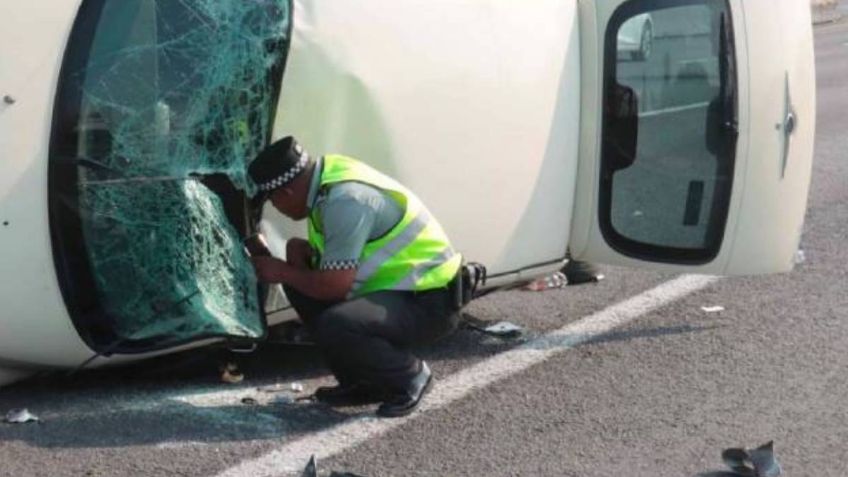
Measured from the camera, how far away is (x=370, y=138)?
571 centimetres

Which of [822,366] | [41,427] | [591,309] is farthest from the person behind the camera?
[591,309]

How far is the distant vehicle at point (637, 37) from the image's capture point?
20.9 feet

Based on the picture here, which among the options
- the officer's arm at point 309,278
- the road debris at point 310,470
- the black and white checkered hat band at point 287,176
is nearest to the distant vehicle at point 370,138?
the officer's arm at point 309,278

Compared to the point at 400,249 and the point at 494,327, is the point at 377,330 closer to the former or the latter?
the point at 400,249

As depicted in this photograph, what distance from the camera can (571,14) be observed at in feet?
20.9

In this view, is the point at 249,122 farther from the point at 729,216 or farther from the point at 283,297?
the point at 729,216

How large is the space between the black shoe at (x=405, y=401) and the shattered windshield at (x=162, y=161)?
552mm

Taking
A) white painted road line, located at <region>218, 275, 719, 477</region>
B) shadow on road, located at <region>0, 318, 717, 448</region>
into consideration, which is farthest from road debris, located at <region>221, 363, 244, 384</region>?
white painted road line, located at <region>218, 275, 719, 477</region>

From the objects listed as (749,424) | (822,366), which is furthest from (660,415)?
(822,366)

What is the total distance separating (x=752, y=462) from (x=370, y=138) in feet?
6.02

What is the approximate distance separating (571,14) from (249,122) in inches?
63.6

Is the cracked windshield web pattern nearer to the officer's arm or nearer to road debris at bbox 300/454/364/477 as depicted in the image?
the officer's arm

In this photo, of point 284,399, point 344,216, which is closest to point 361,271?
point 344,216

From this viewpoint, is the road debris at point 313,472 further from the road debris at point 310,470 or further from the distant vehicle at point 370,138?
the distant vehicle at point 370,138
